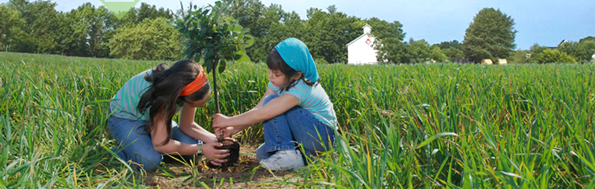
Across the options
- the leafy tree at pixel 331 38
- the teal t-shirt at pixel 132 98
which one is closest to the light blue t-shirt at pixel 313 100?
the teal t-shirt at pixel 132 98

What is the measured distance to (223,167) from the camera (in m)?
2.38

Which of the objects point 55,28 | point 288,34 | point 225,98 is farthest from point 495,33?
point 225,98

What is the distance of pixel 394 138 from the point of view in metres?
1.44

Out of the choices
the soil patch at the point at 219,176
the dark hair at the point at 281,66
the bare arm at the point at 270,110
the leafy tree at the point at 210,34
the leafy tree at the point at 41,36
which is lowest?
the soil patch at the point at 219,176

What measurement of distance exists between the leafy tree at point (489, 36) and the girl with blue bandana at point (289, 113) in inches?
2390

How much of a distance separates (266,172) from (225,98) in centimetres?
121

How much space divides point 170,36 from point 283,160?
43.8 m

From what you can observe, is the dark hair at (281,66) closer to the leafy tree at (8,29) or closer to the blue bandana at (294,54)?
the blue bandana at (294,54)

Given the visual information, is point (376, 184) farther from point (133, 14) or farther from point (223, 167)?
point (133, 14)

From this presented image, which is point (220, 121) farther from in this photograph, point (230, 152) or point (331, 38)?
point (331, 38)

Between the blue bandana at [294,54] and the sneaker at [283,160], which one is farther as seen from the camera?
the sneaker at [283,160]

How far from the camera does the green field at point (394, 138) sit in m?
1.28

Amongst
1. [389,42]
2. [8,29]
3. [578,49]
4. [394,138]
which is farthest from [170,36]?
[578,49]

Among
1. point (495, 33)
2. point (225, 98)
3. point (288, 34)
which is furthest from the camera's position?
point (495, 33)
